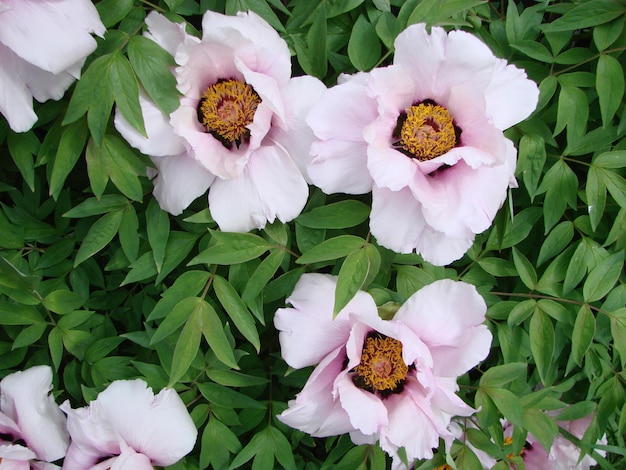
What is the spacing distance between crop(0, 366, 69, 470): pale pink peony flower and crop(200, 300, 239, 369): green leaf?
26cm

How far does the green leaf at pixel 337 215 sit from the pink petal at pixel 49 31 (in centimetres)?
36

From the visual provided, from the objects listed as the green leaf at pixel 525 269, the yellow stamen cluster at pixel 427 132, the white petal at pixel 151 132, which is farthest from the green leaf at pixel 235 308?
the green leaf at pixel 525 269

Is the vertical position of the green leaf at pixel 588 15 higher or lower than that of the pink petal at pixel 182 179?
higher

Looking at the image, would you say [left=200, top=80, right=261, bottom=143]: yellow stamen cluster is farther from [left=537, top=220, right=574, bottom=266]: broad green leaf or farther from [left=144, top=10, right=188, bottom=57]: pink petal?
[left=537, top=220, right=574, bottom=266]: broad green leaf

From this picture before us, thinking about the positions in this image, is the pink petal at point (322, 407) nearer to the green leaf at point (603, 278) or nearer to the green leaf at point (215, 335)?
the green leaf at point (215, 335)

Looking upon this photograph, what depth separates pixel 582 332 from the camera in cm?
94

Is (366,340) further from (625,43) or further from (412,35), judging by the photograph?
(625,43)

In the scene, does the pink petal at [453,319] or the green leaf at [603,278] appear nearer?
the pink petal at [453,319]

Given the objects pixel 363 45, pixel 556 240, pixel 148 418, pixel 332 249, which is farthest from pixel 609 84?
pixel 148 418

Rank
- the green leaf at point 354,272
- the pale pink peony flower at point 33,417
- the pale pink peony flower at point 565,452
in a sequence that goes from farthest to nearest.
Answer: the pale pink peony flower at point 565,452 → the pale pink peony flower at point 33,417 → the green leaf at point 354,272

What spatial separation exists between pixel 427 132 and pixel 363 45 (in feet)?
0.52

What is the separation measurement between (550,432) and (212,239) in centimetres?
61

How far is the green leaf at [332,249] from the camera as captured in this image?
Answer: 84 centimetres

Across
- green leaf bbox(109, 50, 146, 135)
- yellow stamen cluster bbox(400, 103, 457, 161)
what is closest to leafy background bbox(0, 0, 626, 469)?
green leaf bbox(109, 50, 146, 135)
